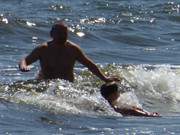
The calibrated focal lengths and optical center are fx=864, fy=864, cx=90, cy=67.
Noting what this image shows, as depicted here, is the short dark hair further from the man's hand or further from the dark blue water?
the man's hand

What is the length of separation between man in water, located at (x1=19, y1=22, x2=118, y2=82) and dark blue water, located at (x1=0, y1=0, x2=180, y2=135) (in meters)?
0.17

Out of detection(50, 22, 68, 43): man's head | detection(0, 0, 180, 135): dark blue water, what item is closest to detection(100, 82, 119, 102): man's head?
detection(0, 0, 180, 135): dark blue water

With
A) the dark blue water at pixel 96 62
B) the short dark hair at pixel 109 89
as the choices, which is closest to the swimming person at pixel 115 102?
the short dark hair at pixel 109 89

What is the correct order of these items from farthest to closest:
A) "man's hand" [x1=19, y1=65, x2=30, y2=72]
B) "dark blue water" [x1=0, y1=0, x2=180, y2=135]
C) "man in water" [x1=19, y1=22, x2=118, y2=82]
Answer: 1. "man in water" [x1=19, y1=22, x2=118, y2=82]
2. "man's hand" [x1=19, y1=65, x2=30, y2=72]
3. "dark blue water" [x1=0, y1=0, x2=180, y2=135]

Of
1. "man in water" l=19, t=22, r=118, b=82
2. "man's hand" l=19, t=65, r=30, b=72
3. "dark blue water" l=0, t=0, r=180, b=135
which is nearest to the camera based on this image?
"dark blue water" l=0, t=0, r=180, b=135

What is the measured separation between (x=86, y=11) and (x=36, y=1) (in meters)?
2.81

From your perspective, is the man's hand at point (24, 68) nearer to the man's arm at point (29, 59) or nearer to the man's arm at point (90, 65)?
the man's arm at point (29, 59)

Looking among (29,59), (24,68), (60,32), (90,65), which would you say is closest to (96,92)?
(90,65)

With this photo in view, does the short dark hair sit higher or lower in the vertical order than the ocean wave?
higher

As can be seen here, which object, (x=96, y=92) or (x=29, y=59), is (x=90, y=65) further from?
(x=29, y=59)

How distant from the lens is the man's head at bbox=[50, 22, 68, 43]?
12.6 metres

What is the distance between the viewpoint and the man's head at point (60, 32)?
1263 centimetres

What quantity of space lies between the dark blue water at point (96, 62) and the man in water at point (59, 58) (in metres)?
0.17

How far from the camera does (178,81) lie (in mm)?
16203
